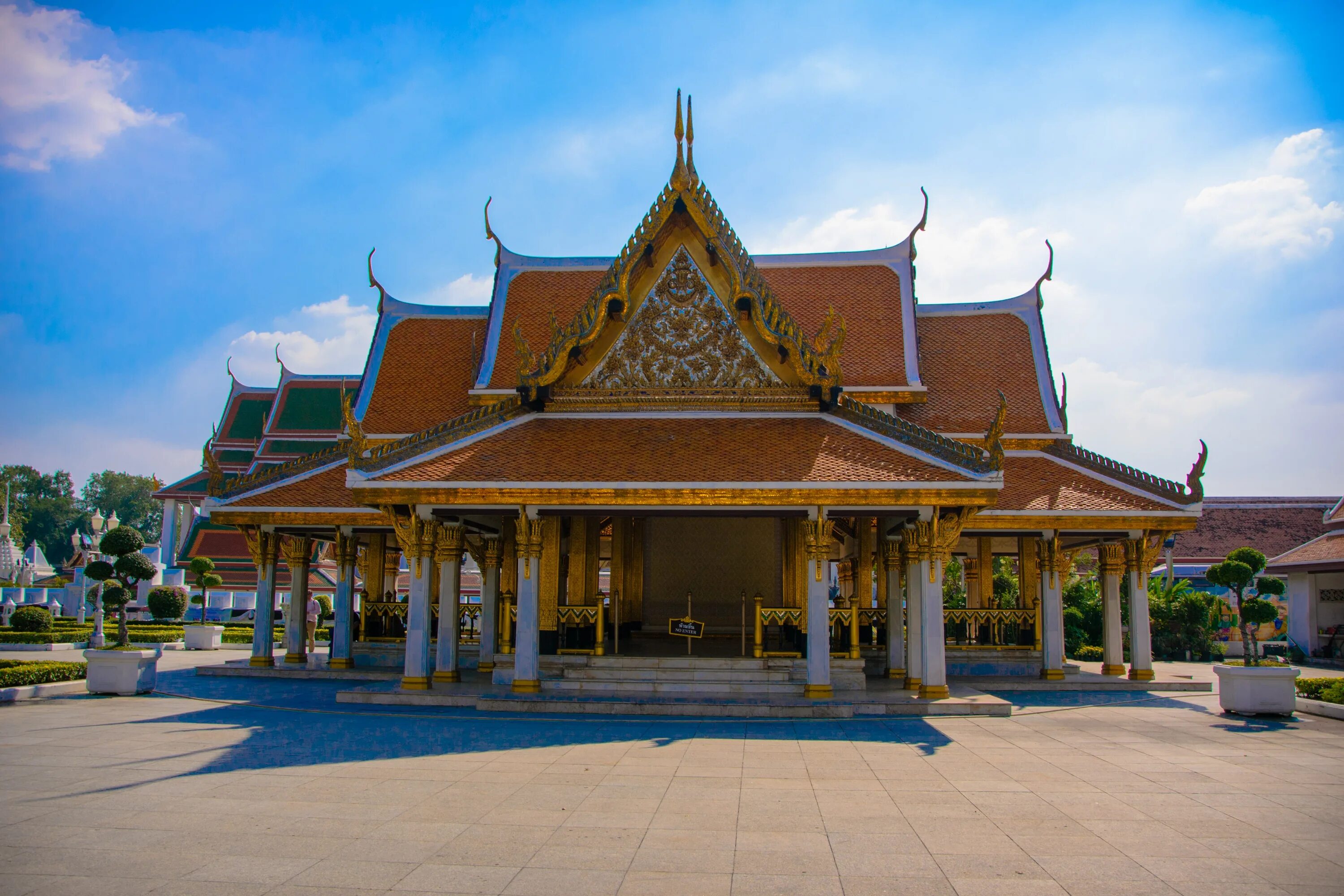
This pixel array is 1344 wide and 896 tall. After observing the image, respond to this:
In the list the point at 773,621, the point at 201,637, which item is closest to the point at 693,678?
the point at 773,621

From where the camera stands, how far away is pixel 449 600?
550 inches

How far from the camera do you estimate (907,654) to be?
13438 millimetres

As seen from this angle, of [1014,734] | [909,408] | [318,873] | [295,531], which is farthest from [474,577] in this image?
[318,873]

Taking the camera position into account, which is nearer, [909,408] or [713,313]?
[713,313]

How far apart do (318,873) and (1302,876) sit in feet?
18.0

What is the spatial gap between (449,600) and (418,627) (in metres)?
0.96

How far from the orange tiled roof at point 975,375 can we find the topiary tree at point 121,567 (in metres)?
13.2

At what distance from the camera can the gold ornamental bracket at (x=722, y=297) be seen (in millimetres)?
13492

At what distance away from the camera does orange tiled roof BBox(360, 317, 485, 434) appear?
18.8 meters

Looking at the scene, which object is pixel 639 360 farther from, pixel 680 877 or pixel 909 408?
pixel 680 877

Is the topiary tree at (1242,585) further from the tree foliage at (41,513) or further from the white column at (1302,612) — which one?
the tree foliage at (41,513)

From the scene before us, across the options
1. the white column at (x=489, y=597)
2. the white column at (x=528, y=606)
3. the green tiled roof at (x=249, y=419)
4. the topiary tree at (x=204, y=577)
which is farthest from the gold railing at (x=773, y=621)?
the green tiled roof at (x=249, y=419)

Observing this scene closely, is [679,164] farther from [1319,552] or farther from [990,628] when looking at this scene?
[1319,552]

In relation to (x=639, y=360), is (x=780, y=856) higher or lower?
lower
